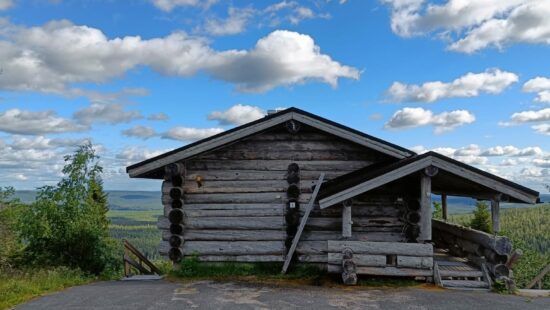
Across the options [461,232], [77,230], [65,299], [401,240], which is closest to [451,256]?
[461,232]

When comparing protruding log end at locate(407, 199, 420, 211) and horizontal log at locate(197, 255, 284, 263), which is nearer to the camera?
protruding log end at locate(407, 199, 420, 211)

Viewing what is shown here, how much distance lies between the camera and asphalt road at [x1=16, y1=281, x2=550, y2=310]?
899cm

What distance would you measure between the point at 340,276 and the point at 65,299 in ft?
22.4

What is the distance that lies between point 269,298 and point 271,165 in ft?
15.1

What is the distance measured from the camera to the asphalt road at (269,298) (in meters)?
8.99

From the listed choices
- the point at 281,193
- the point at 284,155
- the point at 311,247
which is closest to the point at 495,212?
the point at 311,247

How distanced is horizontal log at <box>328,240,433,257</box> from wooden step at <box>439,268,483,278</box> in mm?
669

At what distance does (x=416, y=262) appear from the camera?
1098 cm

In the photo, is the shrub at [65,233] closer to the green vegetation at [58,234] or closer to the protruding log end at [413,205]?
the green vegetation at [58,234]

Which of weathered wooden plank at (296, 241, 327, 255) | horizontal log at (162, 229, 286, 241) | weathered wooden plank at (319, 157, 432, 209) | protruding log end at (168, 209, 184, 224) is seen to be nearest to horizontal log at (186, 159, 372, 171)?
protruding log end at (168, 209, 184, 224)

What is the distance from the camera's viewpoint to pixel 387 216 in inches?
509

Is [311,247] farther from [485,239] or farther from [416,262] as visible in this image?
[485,239]

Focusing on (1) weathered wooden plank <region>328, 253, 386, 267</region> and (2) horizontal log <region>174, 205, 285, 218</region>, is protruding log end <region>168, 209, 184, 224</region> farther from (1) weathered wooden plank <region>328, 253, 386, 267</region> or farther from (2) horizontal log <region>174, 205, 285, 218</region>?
(1) weathered wooden plank <region>328, 253, 386, 267</region>

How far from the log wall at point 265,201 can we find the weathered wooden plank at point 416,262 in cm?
182
